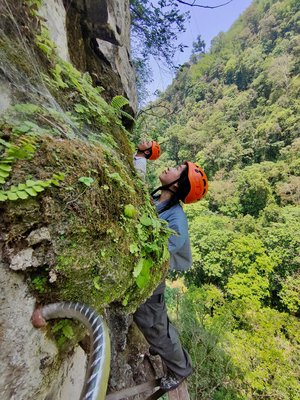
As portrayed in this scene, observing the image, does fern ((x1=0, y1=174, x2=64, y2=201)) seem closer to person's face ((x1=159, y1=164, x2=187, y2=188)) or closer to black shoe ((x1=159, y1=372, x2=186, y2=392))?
person's face ((x1=159, y1=164, x2=187, y2=188))

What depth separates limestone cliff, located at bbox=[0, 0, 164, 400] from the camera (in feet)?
3.80

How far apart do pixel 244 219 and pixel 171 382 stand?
26577 millimetres

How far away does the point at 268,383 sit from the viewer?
1080cm

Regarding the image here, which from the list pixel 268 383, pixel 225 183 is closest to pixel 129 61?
pixel 268 383

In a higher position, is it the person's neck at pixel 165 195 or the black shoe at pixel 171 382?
the person's neck at pixel 165 195

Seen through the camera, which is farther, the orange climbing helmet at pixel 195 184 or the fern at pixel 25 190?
the orange climbing helmet at pixel 195 184

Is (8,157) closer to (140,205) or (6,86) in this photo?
(6,86)

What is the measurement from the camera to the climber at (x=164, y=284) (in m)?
2.98

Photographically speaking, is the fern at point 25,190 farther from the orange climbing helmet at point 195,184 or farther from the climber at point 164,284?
the orange climbing helmet at point 195,184

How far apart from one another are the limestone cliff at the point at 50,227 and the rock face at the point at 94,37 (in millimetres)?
1187

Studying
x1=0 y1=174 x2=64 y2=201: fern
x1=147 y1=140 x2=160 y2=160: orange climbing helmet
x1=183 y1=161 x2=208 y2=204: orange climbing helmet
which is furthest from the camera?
x1=147 y1=140 x2=160 y2=160: orange climbing helmet

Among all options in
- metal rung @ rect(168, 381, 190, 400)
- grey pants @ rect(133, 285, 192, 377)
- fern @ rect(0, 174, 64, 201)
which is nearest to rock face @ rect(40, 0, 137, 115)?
fern @ rect(0, 174, 64, 201)

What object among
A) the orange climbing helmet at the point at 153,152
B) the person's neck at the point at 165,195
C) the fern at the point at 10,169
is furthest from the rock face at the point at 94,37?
the fern at the point at 10,169

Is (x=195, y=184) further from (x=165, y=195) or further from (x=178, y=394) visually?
(x=178, y=394)
